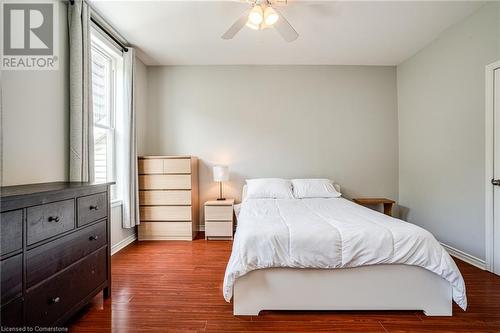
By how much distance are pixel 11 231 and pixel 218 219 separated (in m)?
2.38

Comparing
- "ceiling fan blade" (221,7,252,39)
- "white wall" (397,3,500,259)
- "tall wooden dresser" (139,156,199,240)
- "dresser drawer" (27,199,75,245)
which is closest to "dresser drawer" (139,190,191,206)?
"tall wooden dresser" (139,156,199,240)

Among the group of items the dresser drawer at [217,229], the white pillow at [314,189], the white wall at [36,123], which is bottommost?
the dresser drawer at [217,229]

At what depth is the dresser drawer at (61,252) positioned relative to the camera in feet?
3.92

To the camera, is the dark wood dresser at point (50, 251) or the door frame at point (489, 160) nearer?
the dark wood dresser at point (50, 251)

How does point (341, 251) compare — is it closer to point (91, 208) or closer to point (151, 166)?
point (91, 208)

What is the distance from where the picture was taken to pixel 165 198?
3.27 meters

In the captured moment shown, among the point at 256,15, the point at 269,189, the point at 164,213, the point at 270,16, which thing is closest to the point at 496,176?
the point at 269,189

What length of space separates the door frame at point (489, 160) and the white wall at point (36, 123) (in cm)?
403

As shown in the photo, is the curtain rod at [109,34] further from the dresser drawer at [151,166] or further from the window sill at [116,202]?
the window sill at [116,202]

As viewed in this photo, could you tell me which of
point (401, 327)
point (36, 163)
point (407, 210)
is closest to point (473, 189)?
point (407, 210)

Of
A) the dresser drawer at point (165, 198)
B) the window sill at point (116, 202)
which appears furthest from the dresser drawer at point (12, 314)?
the dresser drawer at point (165, 198)

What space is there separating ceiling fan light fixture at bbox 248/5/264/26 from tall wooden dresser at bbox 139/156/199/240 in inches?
74.0

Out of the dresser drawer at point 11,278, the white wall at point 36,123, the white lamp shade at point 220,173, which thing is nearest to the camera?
the dresser drawer at point 11,278

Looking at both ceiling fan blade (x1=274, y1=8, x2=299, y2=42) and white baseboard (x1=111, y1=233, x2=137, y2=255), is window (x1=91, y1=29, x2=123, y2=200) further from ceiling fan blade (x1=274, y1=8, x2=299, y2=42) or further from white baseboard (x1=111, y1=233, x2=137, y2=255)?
ceiling fan blade (x1=274, y1=8, x2=299, y2=42)
